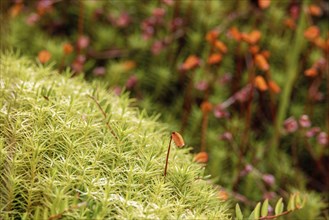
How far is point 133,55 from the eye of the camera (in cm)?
295

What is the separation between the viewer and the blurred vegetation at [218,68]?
2584 millimetres

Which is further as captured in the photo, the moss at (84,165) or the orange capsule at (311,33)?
the orange capsule at (311,33)

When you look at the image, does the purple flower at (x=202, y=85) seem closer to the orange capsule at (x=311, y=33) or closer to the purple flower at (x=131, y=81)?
the purple flower at (x=131, y=81)

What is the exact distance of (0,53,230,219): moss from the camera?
1.31m

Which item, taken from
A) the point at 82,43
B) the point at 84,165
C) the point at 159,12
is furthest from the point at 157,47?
the point at 84,165

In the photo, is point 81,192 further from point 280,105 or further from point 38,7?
point 38,7

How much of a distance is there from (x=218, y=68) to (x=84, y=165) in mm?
1593

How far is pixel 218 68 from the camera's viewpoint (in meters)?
2.88

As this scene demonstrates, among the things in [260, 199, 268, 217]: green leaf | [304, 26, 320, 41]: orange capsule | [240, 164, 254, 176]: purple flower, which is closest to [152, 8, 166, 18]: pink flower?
[304, 26, 320, 41]: orange capsule

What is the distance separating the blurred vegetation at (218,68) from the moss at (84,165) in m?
0.87

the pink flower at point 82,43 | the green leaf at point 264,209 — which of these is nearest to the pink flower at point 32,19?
the pink flower at point 82,43

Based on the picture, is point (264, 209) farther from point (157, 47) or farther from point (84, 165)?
point (157, 47)

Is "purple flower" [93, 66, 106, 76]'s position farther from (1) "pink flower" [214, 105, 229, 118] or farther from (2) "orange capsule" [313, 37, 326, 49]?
(2) "orange capsule" [313, 37, 326, 49]

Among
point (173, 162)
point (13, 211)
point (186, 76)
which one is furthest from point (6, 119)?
point (186, 76)
